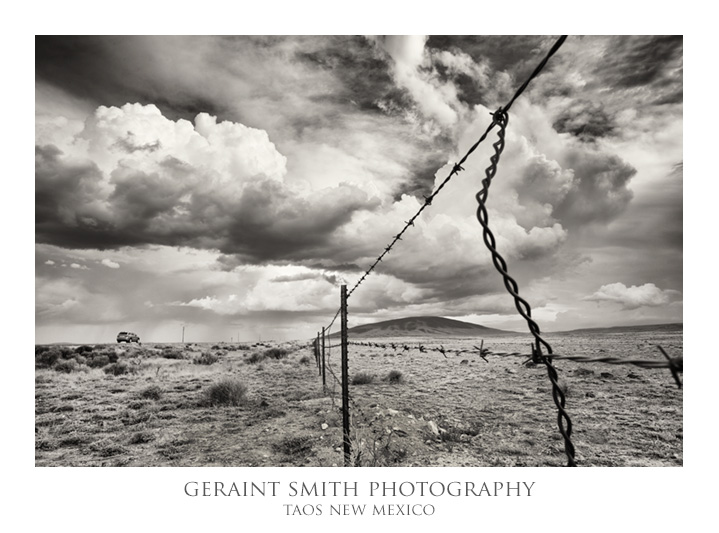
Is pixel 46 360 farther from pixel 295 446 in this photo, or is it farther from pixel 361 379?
pixel 295 446

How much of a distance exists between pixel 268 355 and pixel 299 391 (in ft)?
64.3

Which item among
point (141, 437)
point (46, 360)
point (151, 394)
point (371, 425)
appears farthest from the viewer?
point (46, 360)

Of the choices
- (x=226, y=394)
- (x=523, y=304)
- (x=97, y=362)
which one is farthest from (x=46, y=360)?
(x=523, y=304)

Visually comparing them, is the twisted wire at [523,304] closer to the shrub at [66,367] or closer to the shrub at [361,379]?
the shrub at [361,379]

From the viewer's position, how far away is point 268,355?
29.8 metres

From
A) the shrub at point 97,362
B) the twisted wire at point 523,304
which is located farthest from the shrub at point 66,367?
the twisted wire at point 523,304

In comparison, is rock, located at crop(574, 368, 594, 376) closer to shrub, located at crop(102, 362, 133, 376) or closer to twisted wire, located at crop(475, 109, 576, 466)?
twisted wire, located at crop(475, 109, 576, 466)

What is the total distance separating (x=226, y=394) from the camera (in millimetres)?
10203

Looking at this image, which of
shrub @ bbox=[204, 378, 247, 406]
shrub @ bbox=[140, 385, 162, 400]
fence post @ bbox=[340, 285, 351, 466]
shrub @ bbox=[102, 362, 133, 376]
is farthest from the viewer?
shrub @ bbox=[102, 362, 133, 376]

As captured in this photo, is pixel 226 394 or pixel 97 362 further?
pixel 97 362

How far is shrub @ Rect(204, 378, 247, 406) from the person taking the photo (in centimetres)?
1002

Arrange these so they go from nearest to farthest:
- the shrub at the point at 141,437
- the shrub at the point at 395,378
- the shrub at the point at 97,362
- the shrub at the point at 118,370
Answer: the shrub at the point at 141,437
the shrub at the point at 395,378
the shrub at the point at 118,370
the shrub at the point at 97,362

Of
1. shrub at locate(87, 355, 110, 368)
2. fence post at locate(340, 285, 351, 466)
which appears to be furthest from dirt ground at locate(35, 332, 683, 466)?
shrub at locate(87, 355, 110, 368)

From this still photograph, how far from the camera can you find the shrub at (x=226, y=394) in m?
10.0
